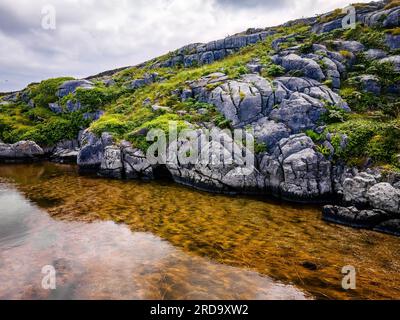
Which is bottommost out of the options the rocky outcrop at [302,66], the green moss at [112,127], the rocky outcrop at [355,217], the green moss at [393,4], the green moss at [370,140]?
the rocky outcrop at [355,217]

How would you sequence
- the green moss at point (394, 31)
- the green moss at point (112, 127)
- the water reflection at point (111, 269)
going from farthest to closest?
the green moss at point (394, 31), the green moss at point (112, 127), the water reflection at point (111, 269)

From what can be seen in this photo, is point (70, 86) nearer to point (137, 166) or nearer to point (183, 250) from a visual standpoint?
point (137, 166)

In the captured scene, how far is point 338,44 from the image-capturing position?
3541cm

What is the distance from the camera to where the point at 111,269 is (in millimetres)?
11523

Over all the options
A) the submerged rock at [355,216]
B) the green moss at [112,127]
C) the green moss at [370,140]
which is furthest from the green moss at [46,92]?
the submerged rock at [355,216]

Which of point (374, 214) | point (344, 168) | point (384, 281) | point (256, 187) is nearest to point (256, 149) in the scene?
point (256, 187)

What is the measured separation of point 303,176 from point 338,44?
75.6ft

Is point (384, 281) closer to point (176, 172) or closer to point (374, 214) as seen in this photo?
point (374, 214)

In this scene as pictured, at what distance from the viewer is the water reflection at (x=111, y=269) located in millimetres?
10008

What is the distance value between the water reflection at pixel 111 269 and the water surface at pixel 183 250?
0.04m

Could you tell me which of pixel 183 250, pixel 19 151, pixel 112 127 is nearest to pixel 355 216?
pixel 183 250

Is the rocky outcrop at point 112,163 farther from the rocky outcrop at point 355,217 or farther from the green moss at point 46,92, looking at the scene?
the green moss at point 46,92

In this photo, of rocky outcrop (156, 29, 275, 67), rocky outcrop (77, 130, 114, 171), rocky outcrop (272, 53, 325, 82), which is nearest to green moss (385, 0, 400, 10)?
rocky outcrop (272, 53, 325, 82)

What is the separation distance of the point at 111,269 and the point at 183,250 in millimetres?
3358
